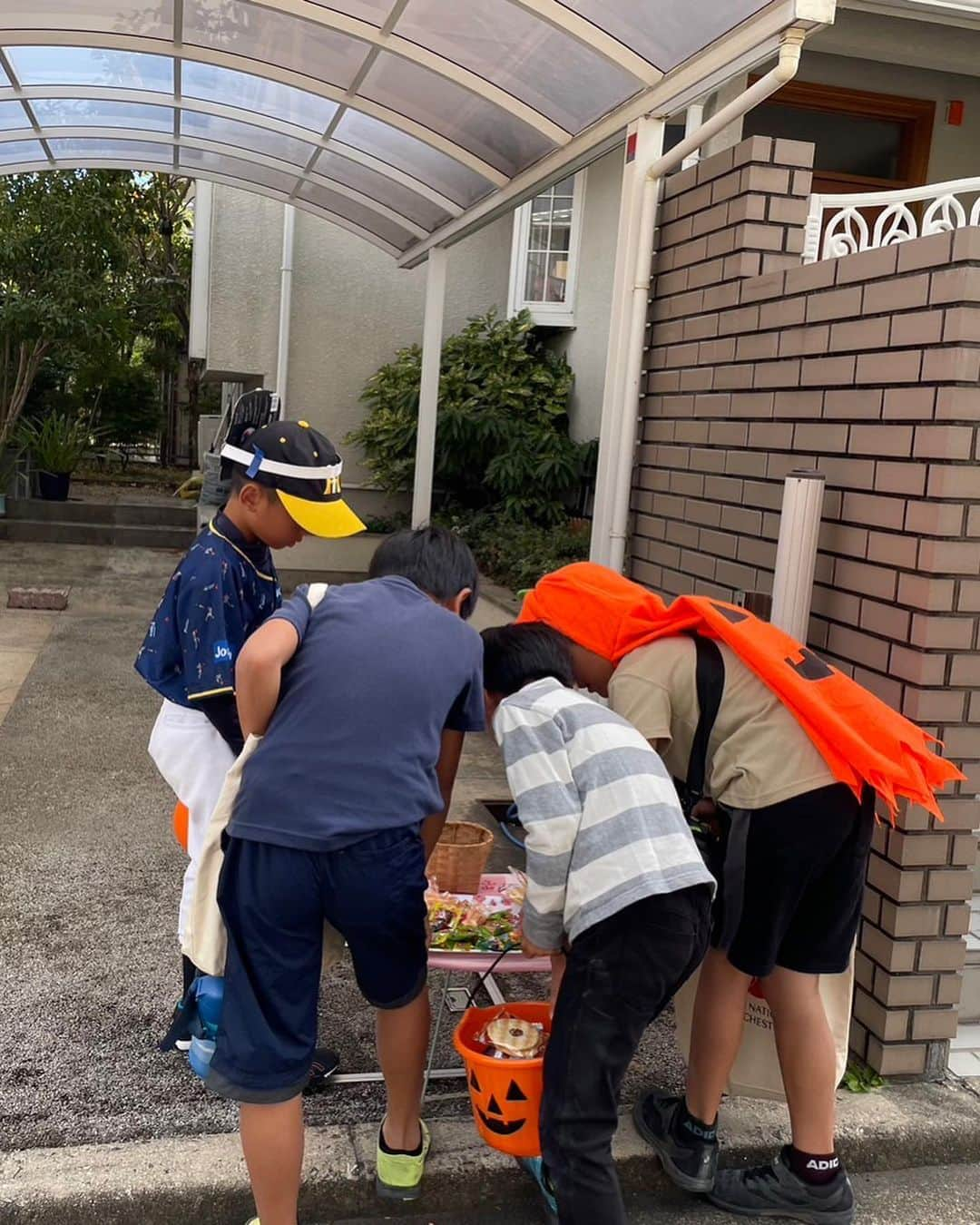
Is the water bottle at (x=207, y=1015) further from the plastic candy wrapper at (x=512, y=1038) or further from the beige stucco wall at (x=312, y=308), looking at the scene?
the beige stucco wall at (x=312, y=308)

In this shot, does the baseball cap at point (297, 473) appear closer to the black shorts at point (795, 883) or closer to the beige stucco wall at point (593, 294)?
the black shorts at point (795, 883)

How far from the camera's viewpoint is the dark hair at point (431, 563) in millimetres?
2635

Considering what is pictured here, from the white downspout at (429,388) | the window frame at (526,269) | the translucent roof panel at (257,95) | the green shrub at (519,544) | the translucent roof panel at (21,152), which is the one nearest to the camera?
the translucent roof panel at (257,95)

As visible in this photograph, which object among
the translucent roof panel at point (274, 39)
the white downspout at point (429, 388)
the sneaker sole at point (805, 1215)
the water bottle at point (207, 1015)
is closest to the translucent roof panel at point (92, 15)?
the translucent roof panel at point (274, 39)

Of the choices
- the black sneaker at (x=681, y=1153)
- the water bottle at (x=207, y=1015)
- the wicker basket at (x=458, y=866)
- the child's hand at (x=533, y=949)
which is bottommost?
the black sneaker at (x=681, y=1153)

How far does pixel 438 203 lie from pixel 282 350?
4136 millimetres

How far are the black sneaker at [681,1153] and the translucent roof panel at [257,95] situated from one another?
5047 millimetres

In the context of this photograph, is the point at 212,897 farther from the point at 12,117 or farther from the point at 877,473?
the point at 12,117

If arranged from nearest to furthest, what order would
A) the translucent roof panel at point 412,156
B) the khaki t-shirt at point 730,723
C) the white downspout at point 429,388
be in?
the khaki t-shirt at point 730,723
the translucent roof panel at point 412,156
the white downspout at point 429,388

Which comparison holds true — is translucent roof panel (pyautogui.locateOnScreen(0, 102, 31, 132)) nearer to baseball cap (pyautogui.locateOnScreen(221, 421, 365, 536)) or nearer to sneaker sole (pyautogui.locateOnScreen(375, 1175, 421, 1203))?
baseball cap (pyautogui.locateOnScreen(221, 421, 365, 536))

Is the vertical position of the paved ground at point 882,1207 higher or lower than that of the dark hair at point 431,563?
lower

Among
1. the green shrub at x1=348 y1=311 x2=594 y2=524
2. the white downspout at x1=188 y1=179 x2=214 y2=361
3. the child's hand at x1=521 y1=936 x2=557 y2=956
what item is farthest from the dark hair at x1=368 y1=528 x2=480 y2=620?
the white downspout at x1=188 y1=179 x2=214 y2=361

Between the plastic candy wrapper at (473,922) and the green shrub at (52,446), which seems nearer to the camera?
the plastic candy wrapper at (473,922)

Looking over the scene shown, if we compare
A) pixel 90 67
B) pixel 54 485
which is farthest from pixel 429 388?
pixel 54 485
